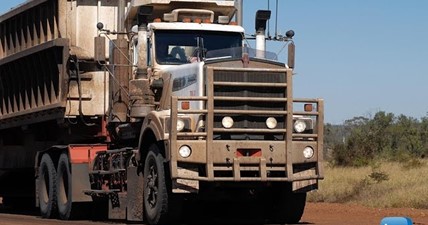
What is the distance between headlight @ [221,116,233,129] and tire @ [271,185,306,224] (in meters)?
1.50

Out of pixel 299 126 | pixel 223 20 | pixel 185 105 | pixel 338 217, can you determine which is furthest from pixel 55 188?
pixel 299 126

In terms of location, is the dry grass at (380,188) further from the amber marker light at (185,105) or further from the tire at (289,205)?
the amber marker light at (185,105)

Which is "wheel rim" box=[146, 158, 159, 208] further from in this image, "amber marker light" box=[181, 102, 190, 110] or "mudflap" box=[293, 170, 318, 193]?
"mudflap" box=[293, 170, 318, 193]

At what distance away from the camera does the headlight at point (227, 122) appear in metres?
14.1

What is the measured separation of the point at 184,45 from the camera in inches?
628

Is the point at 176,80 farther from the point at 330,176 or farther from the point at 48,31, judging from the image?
the point at 330,176

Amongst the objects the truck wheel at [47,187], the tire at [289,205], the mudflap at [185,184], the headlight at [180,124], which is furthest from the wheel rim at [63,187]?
the mudflap at [185,184]

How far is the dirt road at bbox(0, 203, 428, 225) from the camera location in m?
16.5

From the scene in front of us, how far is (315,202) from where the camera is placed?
25.6 m

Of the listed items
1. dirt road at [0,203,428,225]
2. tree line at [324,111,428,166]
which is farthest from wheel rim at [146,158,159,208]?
tree line at [324,111,428,166]

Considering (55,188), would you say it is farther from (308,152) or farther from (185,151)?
(308,152)

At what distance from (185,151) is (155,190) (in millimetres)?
1076

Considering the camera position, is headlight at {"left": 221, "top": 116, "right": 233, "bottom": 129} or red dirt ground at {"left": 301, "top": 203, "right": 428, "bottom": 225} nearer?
headlight at {"left": 221, "top": 116, "right": 233, "bottom": 129}

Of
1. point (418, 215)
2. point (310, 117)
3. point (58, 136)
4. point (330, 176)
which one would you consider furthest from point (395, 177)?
point (310, 117)
